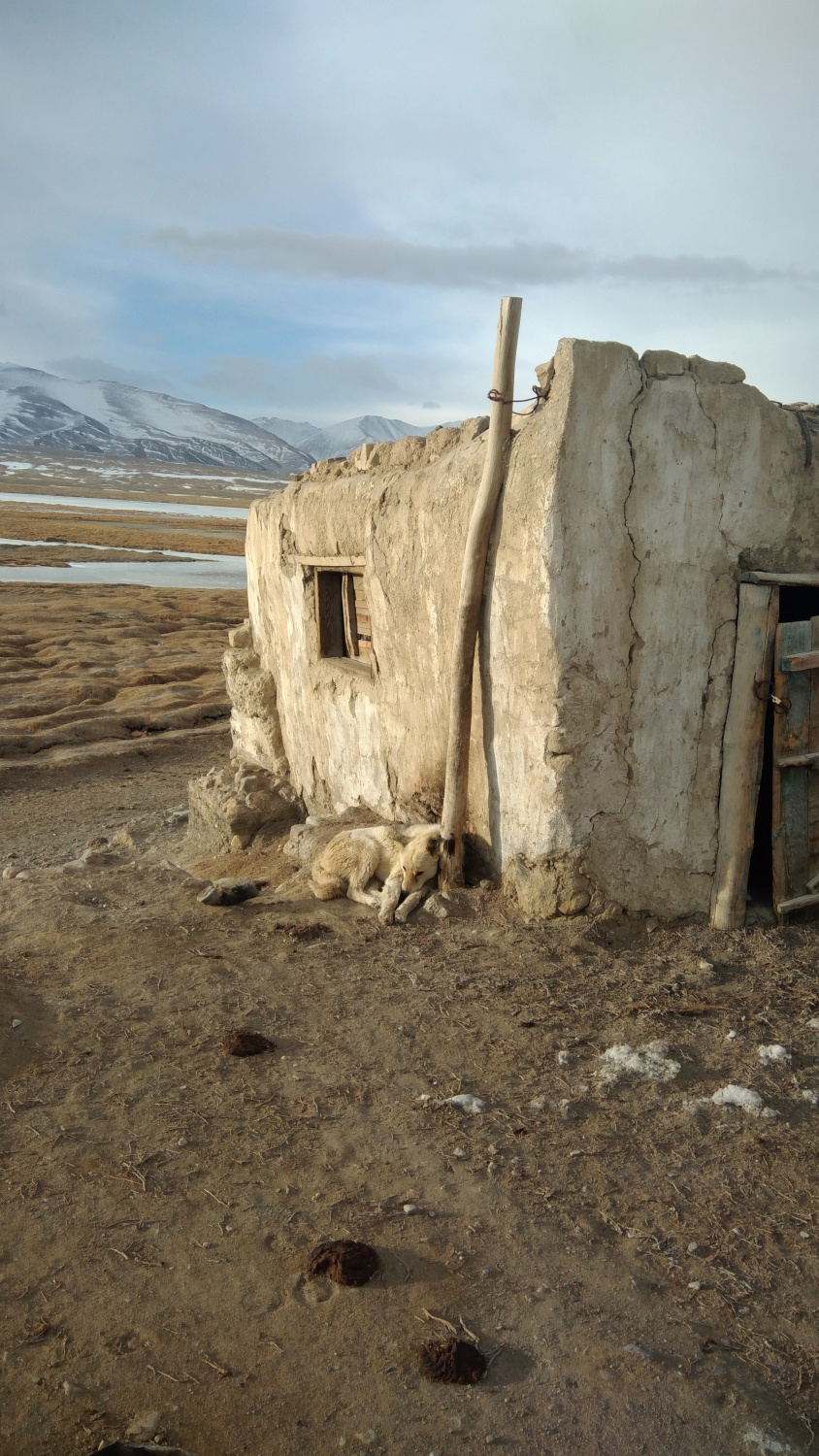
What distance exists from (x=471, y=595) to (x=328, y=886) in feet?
6.59

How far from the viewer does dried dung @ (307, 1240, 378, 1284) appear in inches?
110

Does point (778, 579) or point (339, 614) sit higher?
point (778, 579)

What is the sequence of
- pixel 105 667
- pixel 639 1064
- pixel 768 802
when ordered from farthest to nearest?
pixel 105 667 < pixel 768 802 < pixel 639 1064

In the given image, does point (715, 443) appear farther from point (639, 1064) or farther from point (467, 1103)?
point (467, 1103)

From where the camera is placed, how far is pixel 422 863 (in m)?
5.43

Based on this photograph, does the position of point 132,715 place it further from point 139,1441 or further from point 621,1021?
point 139,1441

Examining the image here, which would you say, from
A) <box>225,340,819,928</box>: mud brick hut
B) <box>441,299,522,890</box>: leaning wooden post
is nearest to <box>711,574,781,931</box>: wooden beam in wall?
<box>225,340,819,928</box>: mud brick hut

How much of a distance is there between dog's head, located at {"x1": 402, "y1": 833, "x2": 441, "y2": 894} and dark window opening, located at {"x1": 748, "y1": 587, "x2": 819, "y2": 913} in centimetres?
175

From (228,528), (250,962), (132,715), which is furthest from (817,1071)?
(228,528)

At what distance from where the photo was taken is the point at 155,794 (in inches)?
412

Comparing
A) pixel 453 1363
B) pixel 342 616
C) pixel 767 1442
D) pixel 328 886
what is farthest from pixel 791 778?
pixel 342 616

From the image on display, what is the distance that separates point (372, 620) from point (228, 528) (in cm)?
5764

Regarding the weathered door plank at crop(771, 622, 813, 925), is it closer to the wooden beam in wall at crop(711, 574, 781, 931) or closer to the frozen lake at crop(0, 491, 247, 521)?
the wooden beam in wall at crop(711, 574, 781, 931)

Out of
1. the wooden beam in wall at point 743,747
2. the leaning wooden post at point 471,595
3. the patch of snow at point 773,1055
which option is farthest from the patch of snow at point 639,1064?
the leaning wooden post at point 471,595
